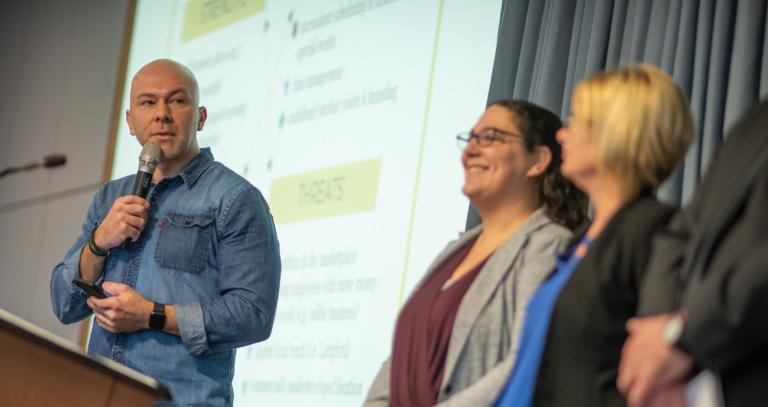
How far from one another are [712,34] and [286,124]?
6.32 feet

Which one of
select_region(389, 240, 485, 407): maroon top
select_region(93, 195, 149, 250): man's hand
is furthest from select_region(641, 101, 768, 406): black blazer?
select_region(93, 195, 149, 250): man's hand

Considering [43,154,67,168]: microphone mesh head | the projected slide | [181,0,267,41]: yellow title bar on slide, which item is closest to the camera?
[43,154,67,168]: microphone mesh head

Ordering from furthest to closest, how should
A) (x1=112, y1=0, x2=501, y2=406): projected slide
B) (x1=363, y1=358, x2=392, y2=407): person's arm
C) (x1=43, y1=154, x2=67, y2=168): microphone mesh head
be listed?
(x1=112, y1=0, x2=501, y2=406): projected slide
(x1=43, y1=154, x2=67, y2=168): microphone mesh head
(x1=363, y1=358, x2=392, y2=407): person's arm

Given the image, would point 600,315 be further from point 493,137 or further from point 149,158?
point 149,158

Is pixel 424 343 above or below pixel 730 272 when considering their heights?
below

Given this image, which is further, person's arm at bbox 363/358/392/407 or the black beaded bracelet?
the black beaded bracelet

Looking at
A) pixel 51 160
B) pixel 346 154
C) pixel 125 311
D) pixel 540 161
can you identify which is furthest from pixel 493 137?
pixel 346 154

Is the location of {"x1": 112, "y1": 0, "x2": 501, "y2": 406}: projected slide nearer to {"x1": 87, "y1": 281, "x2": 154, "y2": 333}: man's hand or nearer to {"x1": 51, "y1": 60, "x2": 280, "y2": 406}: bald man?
{"x1": 51, "y1": 60, "x2": 280, "y2": 406}: bald man

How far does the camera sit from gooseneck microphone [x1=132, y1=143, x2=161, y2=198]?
2918 mm

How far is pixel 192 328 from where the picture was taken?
279 centimetres

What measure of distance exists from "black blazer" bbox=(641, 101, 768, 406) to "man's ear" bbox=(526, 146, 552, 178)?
25.9 inches

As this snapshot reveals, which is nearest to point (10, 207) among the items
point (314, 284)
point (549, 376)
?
point (314, 284)

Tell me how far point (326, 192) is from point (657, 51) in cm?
147

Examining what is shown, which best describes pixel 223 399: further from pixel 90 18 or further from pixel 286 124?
pixel 90 18
